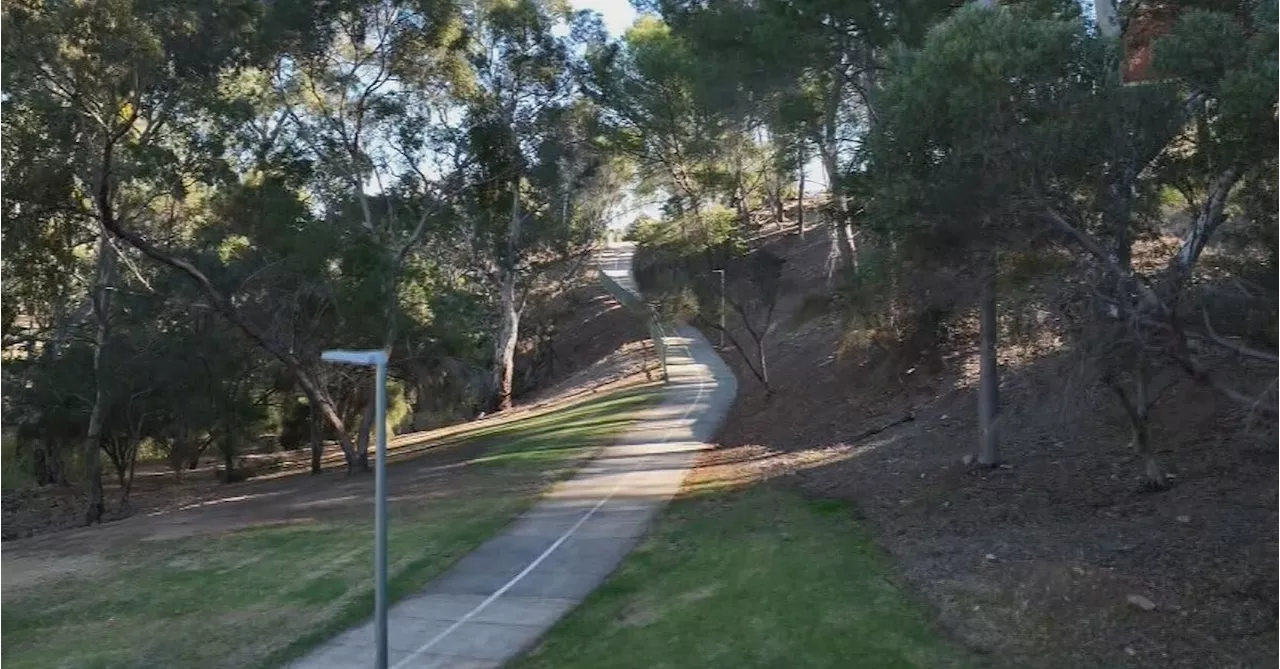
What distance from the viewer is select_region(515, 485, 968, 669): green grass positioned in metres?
9.45

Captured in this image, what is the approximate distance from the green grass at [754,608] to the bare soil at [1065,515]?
0.42 m

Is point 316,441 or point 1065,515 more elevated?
point 316,441

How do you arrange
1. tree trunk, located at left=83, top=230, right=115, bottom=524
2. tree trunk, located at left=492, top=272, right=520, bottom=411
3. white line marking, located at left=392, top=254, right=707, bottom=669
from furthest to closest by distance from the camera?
tree trunk, located at left=492, top=272, right=520, bottom=411
tree trunk, located at left=83, top=230, right=115, bottom=524
white line marking, located at left=392, top=254, right=707, bottom=669

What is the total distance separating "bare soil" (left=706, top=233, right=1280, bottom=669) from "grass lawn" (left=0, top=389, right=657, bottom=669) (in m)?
4.45

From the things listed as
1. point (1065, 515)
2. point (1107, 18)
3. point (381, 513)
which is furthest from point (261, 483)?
point (1107, 18)

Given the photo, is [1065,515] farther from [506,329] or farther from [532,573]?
[506,329]

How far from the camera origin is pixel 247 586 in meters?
13.6

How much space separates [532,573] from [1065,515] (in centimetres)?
592

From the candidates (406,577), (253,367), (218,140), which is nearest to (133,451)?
(253,367)

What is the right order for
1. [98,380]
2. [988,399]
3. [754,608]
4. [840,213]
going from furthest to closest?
[98,380], [988,399], [840,213], [754,608]

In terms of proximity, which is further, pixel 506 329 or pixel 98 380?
pixel 506 329

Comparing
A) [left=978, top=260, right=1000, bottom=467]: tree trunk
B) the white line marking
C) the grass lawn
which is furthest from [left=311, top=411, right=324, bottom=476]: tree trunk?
[left=978, top=260, right=1000, bottom=467]: tree trunk

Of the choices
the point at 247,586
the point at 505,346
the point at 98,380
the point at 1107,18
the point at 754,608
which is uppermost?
the point at 1107,18

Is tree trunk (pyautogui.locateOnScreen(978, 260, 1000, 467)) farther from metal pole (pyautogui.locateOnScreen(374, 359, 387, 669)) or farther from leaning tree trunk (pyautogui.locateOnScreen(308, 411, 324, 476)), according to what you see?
leaning tree trunk (pyautogui.locateOnScreen(308, 411, 324, 476))
